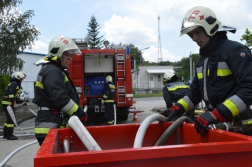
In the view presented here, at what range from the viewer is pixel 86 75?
9016mm

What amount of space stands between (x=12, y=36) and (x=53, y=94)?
10.6 metres

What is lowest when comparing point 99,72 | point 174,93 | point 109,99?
point 109,99

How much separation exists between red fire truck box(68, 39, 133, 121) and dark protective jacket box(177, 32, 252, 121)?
19.1ft

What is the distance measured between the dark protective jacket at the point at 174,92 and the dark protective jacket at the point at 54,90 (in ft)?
10.1

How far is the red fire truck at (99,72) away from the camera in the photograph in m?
8.09

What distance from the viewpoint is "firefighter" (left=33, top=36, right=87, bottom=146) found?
2463 millimetres

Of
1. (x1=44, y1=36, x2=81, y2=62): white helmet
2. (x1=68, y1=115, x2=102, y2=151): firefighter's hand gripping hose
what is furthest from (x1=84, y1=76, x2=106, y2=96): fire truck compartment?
(x1=68, y1=115, x2=102, y2=151): firefighter's hand gripping hose

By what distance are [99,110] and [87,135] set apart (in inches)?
267

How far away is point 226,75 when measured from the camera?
211 cm

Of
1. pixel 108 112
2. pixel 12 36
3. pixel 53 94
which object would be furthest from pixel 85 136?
pixel 12 36

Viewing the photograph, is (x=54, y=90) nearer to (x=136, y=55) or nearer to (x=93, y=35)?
(x=93, y=35)

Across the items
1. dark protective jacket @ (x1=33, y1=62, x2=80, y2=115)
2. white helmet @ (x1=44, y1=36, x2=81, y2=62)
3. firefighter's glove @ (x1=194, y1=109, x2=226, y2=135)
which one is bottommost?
firefighter's glove @ (x1=194, y1=109, x2=226, y2=135)

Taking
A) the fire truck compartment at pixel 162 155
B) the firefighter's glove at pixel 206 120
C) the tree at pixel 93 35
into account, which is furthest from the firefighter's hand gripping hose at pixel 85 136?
the tree at pixel 93 35

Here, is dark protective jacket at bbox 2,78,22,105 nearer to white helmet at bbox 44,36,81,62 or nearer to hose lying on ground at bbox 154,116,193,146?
white helmet at bbox 44,36,81,62
